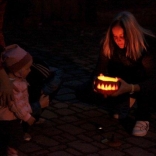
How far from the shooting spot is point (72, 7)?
14586 millimetres

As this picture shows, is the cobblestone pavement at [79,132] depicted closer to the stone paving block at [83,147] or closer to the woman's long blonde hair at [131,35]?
the stone paving block at [83,147]

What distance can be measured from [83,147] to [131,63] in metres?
1.19

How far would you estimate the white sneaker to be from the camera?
5703 mm

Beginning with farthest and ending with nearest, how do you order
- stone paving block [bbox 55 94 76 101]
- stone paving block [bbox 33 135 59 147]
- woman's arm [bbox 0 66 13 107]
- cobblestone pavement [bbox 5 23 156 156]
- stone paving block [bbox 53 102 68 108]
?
stone paving block [bbox 55 94 76 101] → stone paving block [bbox 53 102 68 108] → stone paving block [bbox 33 135 59 147] → cobblestone pavement [bbox 5 23 156 156] → woman's arm [bbox 0 66 13 107]

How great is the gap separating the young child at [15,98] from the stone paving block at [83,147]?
26.2 inches

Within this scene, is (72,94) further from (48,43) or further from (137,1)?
(137,1)

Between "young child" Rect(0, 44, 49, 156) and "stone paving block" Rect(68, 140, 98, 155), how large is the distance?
0.66 m

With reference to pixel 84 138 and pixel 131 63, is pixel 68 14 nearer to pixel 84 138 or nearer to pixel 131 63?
pixel 131 63

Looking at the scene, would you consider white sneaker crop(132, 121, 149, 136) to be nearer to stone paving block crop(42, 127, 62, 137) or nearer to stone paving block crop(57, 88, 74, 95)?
stone paving block crop(42, 127, 62, 137)

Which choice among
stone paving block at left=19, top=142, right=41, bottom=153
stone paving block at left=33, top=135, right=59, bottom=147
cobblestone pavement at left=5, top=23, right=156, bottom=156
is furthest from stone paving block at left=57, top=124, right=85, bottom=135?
stone paving block at left=19, top=142, right=41, bottom=153

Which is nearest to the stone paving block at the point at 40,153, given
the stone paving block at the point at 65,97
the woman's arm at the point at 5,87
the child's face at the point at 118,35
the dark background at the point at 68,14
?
the woman's arm at the point at 5,87

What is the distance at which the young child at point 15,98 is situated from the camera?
189 inches

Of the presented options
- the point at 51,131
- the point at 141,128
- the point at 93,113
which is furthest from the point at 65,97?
the point at 141,128

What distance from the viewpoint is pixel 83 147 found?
17.5 feet
